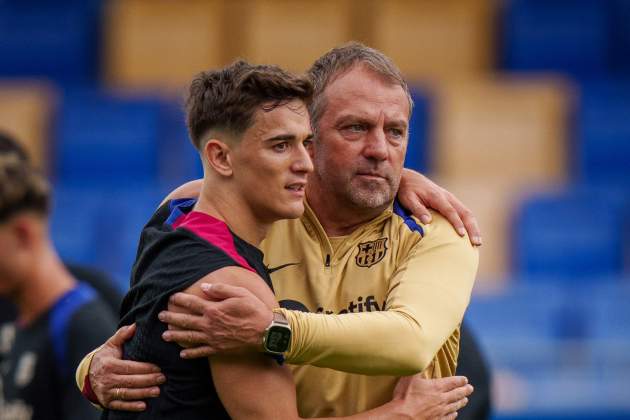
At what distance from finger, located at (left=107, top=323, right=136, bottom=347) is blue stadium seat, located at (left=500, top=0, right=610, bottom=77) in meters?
10.5

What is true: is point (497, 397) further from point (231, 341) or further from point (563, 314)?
point (231, 341)

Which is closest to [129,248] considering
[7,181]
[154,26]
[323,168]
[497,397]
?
[154,26]

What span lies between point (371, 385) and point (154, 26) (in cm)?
1076

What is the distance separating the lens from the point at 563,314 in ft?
34.8

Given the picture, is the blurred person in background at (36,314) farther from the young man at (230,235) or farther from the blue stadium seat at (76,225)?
the blue stadium seat at (76,225)

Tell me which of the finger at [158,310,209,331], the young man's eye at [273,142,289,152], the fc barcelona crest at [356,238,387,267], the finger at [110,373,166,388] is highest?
the young man's eye at [273,142,289,152]

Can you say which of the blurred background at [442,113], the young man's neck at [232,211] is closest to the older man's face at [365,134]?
the young man's neck at [232,211]

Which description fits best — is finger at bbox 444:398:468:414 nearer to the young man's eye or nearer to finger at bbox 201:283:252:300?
finger at bbox 201:283:252:300

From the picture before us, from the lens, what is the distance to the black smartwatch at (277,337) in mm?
3508

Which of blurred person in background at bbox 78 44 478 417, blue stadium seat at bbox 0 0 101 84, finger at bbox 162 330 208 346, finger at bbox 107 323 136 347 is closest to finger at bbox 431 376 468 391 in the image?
blurred person in background at bbox 78 44 478 417

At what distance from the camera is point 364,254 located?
13.7 ft

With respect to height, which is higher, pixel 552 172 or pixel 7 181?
pixel 7 181

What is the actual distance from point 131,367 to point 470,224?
1.24m

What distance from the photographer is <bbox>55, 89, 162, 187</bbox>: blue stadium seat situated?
44.0ft
